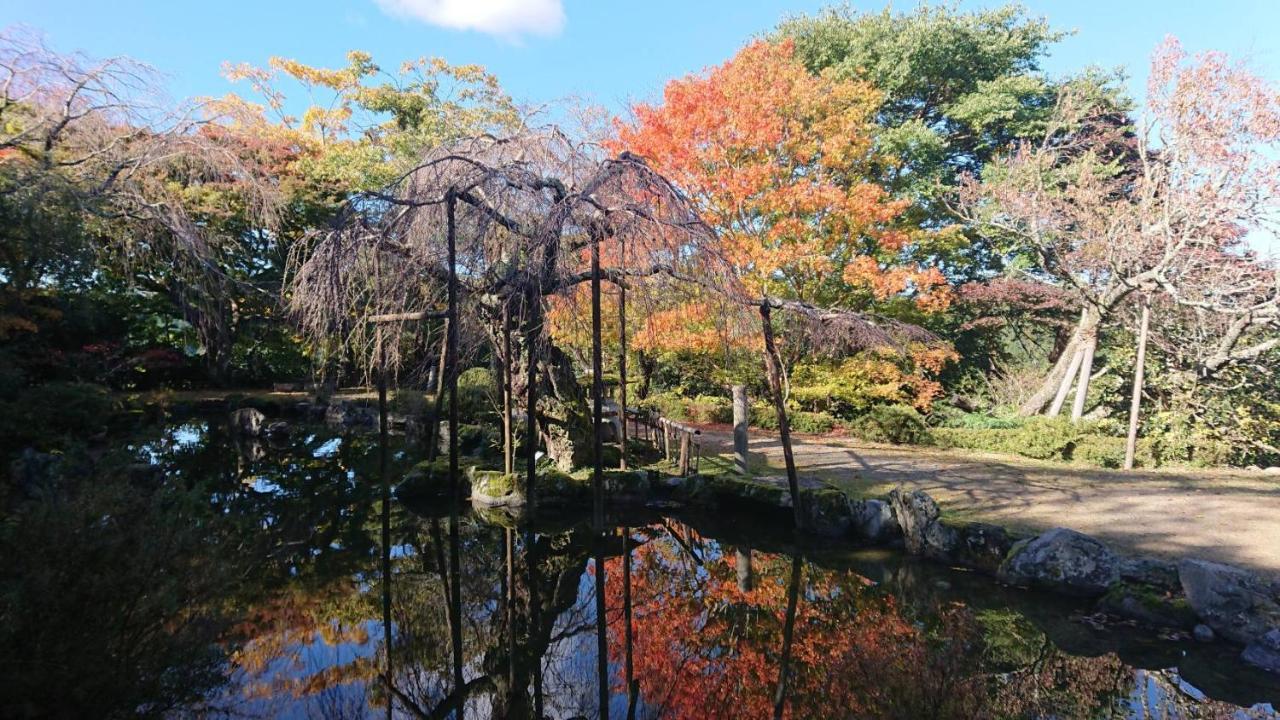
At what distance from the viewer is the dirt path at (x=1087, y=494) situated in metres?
6.73

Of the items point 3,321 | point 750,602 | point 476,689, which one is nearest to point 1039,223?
point 750,602

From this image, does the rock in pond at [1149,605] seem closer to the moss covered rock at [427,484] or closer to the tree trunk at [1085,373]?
the moss covered rock at [427,484]

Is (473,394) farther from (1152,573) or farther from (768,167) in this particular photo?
(1152,573)

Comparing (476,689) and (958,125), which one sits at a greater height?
(958,125)

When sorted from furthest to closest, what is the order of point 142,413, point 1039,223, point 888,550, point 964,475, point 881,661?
point 142,413
point 1039,223
point 964,475
point 888,550
point 881,661

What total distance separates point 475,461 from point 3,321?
9.47 metres

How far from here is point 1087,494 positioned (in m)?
8.97

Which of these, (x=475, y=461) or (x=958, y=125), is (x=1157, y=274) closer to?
(x=958, y=125)

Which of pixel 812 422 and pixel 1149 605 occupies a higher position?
pixel 812 422

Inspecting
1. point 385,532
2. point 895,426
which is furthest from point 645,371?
point 385,532

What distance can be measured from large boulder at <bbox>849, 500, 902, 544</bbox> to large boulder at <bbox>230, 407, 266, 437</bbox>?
595 inches

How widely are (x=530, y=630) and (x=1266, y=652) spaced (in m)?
5.43

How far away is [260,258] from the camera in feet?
69.2

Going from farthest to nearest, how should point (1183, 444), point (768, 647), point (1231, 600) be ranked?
point (1183, 444) < point (768, 647) < point (1231, 600)
